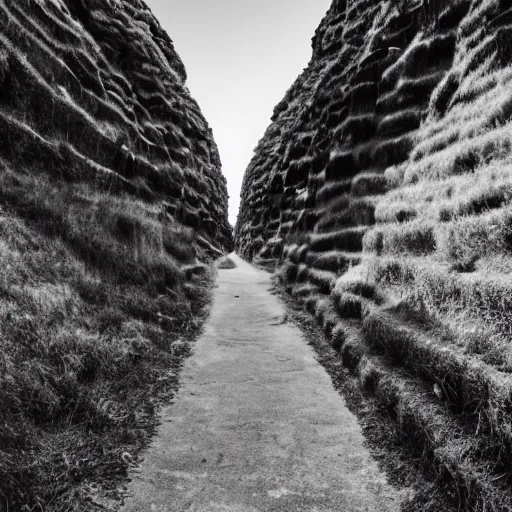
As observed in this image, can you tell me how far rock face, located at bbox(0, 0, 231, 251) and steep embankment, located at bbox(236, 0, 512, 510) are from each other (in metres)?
6.81

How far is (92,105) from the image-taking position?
480 inches

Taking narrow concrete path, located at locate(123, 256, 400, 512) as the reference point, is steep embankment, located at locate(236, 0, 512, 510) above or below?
above

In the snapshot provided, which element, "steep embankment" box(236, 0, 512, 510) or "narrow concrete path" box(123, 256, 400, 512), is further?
"steep embankment" box(236, 0, 512, 510)

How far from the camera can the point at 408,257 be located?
24.2ft

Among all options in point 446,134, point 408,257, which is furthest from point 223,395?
point 446,134

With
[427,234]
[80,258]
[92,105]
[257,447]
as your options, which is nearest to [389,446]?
[257,447]

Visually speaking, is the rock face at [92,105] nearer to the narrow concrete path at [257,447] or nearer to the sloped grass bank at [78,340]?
the sloped grass bank at [78,340]

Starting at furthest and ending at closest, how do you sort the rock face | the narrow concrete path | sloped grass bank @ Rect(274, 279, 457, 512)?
the rock face, the narrow concrete path, sloped grass bank @ Rect(274, 279, 457, 512)

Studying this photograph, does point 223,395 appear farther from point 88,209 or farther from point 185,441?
point 88,209

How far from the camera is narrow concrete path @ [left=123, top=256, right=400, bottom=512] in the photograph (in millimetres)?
3914

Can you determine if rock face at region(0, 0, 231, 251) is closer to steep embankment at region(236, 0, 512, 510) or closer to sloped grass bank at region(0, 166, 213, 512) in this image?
sloped grass bank at region(0, 166, 213, 512)

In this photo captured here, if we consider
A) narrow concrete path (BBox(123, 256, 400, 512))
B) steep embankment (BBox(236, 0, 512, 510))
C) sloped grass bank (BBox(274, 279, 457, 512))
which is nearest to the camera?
sloped grass bank (BBox(274, 279, 457, 512))

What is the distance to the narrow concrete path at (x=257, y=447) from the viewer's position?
3.91 metres

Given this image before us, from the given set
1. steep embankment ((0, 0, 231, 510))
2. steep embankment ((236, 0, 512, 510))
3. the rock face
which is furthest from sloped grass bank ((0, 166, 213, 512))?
steep embankment ((236, 0, 512, 510))
